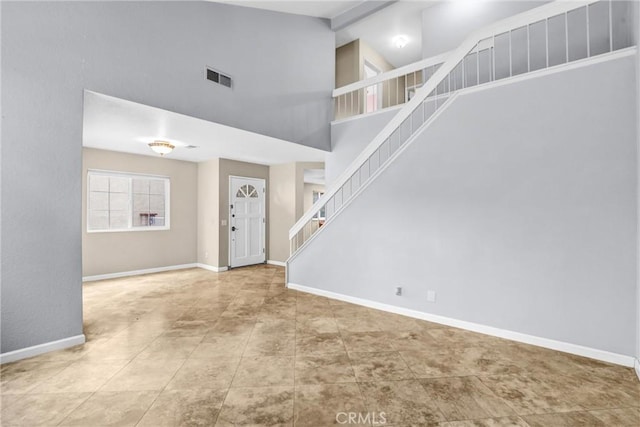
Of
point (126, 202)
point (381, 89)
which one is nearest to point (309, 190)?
point (381, 89)

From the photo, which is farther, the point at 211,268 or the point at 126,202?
the point at 211,268

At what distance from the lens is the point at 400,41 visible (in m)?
6.80

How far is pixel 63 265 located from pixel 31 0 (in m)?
2.34

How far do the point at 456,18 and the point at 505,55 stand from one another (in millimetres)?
1293

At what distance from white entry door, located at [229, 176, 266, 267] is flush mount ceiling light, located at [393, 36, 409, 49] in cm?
464

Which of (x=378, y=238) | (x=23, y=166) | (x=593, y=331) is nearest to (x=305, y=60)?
(x=378, y=238)

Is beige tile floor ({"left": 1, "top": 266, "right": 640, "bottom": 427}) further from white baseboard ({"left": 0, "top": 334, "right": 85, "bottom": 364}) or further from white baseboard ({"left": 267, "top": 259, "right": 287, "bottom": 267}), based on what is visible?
white baseboard ({"left": 267, "top": 259, "right": 287, "bottom": 267})

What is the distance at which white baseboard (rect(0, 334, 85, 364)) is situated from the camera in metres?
2.43

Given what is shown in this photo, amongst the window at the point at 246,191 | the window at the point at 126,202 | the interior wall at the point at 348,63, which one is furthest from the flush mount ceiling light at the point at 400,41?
the window at the point at 126,202

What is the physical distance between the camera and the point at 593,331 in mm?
2516

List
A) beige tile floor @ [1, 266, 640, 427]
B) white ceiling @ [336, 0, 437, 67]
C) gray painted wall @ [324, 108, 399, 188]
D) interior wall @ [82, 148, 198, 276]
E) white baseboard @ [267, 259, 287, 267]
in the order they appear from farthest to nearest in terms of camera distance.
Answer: white baseboard @ [267, 259, 287, 267] → white ceiling @ [336, 0, 437, 67] → interior wall @ [82, 148, 198, 276] → gray painted wall @ [324, 108, 399, 188] → beige tile floor @ [1, 266, 640, 427]

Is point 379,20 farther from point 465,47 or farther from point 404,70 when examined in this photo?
point 465,47

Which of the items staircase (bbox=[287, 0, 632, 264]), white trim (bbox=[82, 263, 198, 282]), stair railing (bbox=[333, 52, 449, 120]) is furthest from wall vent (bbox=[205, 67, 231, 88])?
white trim (bbox=[82, 263, 198, 282])

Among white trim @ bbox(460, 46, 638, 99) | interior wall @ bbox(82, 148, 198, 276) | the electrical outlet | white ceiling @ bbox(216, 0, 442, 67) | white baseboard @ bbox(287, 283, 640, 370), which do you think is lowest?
white baseboard @ bbox(287, 283, 640, 370)
